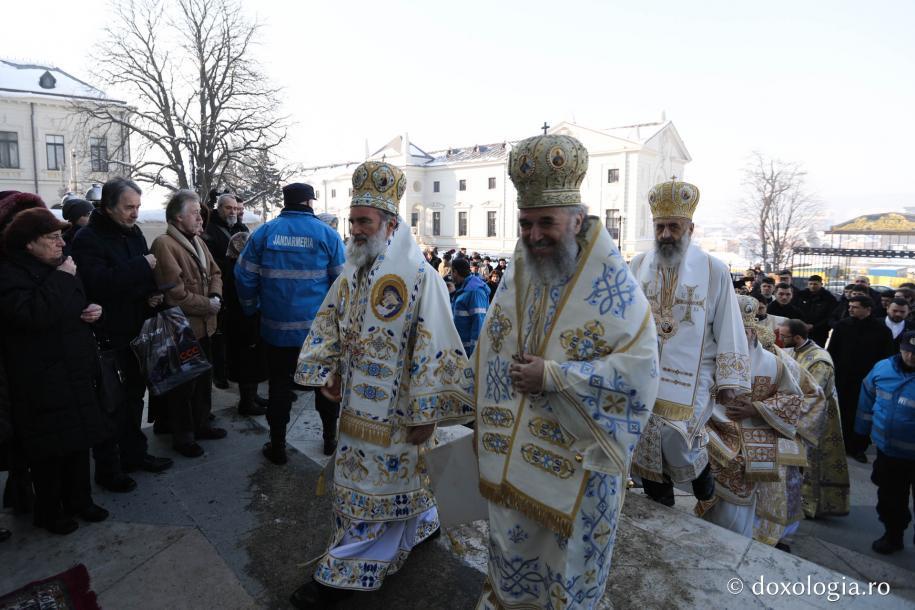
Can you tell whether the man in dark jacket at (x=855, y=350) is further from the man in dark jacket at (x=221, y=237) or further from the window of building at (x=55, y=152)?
the window of building at (x=55, y=152)

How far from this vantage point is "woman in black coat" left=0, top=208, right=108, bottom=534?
3074 millimetres

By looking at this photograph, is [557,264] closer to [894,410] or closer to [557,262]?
[557,262]

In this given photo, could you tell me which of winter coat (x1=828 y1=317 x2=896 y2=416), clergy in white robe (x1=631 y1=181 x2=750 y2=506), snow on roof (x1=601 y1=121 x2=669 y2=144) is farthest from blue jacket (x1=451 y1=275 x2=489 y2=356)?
snow on roof (x1=601 y1=121 x2=669 y2=144)

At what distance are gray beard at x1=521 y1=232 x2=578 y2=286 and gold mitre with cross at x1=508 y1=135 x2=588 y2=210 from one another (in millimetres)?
154

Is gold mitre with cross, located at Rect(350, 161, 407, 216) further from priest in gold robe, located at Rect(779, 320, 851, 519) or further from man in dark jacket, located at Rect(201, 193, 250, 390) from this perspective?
priest in gold robe, located at Rect(779, 320, 851, 519)

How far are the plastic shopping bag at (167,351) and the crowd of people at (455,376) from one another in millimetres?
138

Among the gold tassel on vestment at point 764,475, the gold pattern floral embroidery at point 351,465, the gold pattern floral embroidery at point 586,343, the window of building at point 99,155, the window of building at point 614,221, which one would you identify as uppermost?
the window of building at point 99,155

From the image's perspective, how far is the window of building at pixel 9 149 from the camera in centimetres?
3475

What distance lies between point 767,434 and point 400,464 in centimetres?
283

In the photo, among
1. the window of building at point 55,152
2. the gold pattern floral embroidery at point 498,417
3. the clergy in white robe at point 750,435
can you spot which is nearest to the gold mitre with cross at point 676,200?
the clergy in white robe at point 750,435

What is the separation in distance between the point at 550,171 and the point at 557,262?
336 mm

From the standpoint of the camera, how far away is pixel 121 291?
3.82m

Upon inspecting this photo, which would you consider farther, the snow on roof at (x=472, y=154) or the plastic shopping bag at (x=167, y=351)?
the snow on roof at (x=472, y=154)

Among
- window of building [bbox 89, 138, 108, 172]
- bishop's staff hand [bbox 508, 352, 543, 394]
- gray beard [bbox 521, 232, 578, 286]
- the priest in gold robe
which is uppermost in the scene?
window of building [bbox 89, 138, 108, 172]
